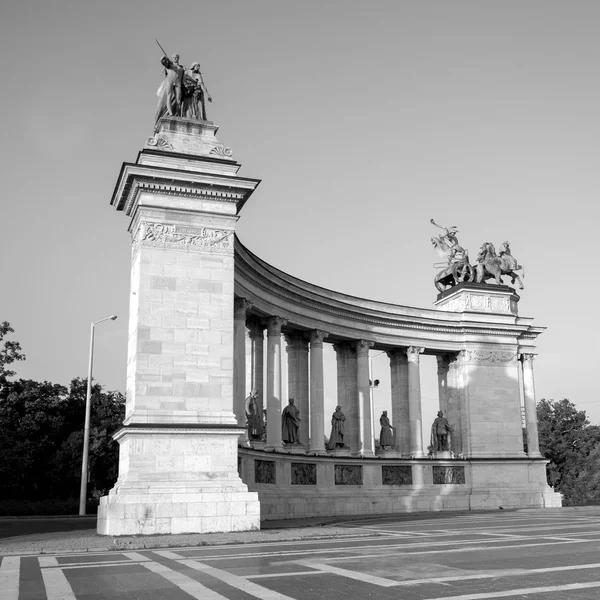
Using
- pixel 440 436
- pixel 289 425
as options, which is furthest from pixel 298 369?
pixel 440 436

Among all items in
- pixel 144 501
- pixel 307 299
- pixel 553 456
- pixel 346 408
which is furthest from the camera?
pixel 553 456

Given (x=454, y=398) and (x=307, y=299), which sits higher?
(x=307, y=299)

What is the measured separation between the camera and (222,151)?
112 ft

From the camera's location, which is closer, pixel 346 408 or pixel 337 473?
pixel 337 473

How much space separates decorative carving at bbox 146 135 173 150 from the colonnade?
30.0 ft

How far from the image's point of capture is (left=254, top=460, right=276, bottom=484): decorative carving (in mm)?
38812

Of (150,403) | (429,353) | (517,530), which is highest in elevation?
(429,353)

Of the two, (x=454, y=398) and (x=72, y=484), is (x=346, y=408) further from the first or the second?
(x=72, y=484)

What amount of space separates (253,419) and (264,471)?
109 inches

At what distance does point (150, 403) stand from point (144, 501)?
154 inches

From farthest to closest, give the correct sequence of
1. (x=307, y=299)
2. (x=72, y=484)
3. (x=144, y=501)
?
(x=72, y=484)
(x=307, y=299)
(x=144, y=501)

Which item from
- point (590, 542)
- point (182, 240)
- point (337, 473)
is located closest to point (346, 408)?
point (337, 473)

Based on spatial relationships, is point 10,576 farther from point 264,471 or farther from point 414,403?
point 414,403

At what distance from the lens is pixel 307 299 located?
4619 centimetres
